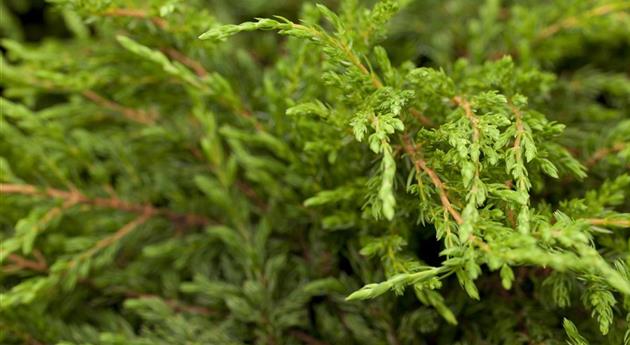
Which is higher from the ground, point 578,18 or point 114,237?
point 578,18

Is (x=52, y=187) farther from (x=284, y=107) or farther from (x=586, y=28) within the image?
(x=586, y=28)

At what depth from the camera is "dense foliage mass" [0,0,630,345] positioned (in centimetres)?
94

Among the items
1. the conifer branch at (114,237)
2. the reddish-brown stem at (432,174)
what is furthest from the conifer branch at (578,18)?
the conifer branch at (114,237)

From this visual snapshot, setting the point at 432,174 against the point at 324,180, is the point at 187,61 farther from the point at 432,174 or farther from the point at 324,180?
the point at 432,174

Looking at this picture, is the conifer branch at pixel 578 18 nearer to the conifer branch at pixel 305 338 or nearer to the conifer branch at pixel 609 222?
the conifer branch at pixel 609 222

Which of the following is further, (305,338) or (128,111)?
(128,111)

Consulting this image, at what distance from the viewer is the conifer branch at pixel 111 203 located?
1.30m

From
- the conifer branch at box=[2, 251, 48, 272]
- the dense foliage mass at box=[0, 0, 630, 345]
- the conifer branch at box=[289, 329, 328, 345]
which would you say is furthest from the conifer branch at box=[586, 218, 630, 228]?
the conifer branch at box=[2, 251, 48, 272]

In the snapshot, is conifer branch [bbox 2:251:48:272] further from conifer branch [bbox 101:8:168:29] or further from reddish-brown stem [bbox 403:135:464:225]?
reddish-brown stem [bbox 403:135:464:225]

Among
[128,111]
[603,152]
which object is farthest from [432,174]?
→ [128,111]

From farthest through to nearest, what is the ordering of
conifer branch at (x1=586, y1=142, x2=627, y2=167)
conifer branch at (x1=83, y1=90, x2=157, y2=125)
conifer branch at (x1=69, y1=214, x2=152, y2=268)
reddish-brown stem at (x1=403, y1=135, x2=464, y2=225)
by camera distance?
conifer branch at (x1=83, y1=90, x2=157, y2=125), conifer branch at (x1=69, y1=214, x2=152, y2=268), conifer branch at (x1=586, y1=142, x2=627, y2=167), reddish-brown stem at (x1=403, y1=135, x2=464, y2=225)

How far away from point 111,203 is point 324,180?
514 mm

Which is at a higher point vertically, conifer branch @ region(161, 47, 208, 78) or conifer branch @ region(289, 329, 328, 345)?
conifer branch @ region(161, 47, 208, 78)

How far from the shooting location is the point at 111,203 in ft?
4.52
